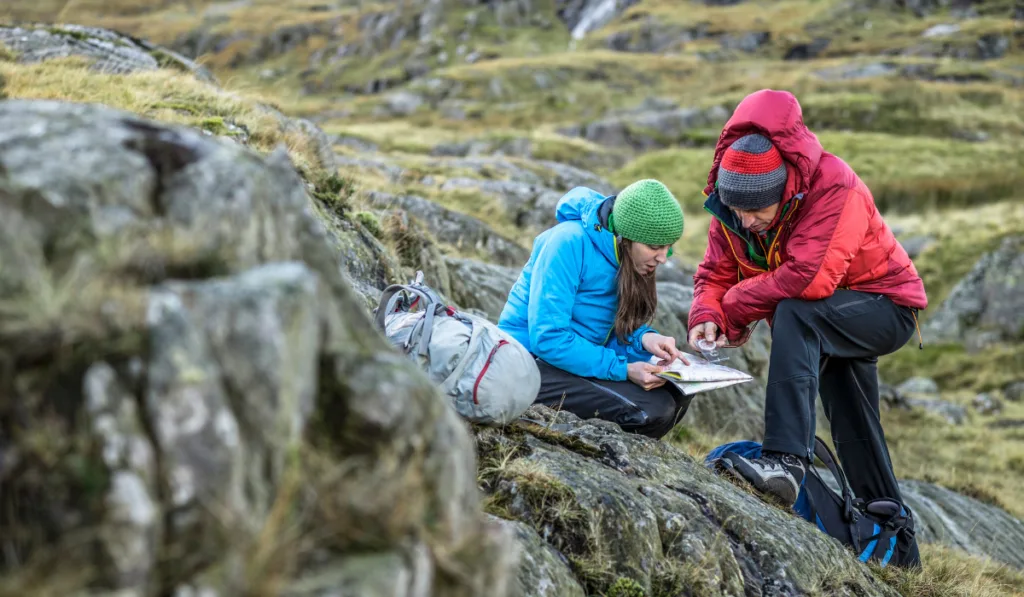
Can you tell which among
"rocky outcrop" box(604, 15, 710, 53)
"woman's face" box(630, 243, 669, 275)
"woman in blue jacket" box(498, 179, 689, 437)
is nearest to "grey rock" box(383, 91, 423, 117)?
"rocky outcrop" box(604, 15, 710, 53)

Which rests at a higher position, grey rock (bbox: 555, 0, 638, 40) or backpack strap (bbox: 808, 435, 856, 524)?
grey rock (bbox: 555, 0, 638, 40)

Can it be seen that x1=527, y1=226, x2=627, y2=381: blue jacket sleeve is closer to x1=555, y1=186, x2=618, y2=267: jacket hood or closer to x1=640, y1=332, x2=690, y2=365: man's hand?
x1=555, y1=186, x2=618, y2=267: jacket hood

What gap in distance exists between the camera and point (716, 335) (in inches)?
272

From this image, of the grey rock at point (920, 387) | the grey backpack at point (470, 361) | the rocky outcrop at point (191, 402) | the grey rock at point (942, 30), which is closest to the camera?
the rocky outcrop at point (191, 402)

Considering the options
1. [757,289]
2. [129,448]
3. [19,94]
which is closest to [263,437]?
[129,448]

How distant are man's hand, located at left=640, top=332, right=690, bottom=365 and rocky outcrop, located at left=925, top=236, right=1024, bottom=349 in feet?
67.6

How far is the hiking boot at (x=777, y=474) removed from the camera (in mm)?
5969

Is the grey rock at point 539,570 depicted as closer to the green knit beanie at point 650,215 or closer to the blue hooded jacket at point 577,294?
the blue hooded jacket at point 577,294

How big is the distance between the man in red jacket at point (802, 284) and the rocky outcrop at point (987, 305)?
19.6 m

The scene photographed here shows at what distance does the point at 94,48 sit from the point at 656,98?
63.2 metres

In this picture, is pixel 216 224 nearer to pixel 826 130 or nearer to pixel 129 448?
pixel 129 448

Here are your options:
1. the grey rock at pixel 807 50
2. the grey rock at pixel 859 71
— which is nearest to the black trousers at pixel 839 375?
the grey rock at pixel 859 71

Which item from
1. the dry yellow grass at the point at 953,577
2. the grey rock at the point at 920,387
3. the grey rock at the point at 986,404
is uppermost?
the dry yellow grass at the point at 953,577

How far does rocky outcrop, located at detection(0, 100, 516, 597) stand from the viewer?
202 centimetres
